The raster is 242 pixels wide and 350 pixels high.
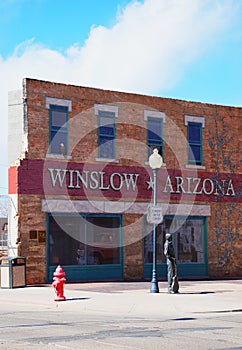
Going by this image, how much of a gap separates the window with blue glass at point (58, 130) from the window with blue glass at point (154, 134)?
3.74m

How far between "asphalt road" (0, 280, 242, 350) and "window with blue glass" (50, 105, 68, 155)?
201 inches

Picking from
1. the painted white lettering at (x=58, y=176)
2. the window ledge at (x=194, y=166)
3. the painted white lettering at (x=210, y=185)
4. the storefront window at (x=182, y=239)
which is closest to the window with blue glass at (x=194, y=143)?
the window ledge at (x=194, y=166)

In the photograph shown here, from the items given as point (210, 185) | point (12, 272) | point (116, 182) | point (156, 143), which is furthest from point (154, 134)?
point (12, 272)

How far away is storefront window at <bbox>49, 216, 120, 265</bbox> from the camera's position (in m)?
25.0

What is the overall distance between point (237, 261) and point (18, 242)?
1022 cm

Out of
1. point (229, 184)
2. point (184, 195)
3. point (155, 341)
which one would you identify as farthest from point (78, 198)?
point (155, 341)

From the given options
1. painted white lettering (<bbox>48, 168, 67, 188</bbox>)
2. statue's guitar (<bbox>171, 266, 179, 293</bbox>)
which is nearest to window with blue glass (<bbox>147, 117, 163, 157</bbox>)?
painted white lettering (<bbox>48, 168, 67, 188</bbox>)

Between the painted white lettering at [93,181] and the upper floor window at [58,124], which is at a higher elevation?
the upper floor window at [58,124]

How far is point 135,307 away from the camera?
55.3ft

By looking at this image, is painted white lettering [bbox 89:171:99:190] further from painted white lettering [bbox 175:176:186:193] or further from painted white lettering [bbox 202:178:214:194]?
painted white lettering [bbox 202:178:214:194]

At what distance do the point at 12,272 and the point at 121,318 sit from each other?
8565mm

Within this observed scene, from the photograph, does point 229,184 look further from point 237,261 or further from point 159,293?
point 159,293

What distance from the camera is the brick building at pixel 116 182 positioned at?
24578 millimetres

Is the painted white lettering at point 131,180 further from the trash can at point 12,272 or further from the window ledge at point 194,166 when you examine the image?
the trash can at point 12,272
